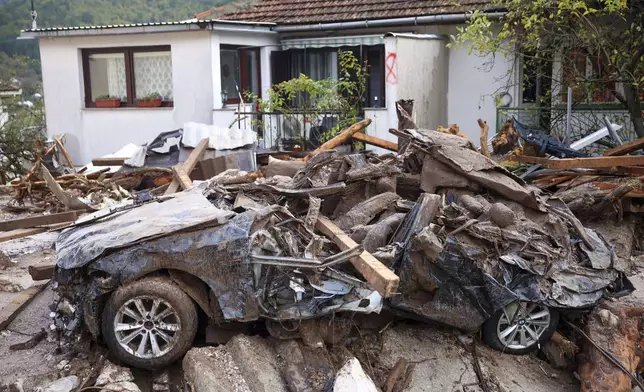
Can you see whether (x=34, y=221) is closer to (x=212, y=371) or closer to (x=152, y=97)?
(x=212, y=371)

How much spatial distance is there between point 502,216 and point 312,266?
2212 millimetres

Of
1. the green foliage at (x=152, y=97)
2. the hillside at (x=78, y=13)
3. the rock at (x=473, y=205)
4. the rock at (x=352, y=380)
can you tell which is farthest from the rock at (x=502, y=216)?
the hillside at (x=78, y=13)

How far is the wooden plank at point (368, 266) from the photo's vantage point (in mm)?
5652

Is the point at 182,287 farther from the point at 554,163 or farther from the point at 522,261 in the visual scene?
the point at 554,163

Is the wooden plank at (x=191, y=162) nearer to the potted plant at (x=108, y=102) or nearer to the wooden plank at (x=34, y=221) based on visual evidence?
the wooden plank at (x=34, y=221)

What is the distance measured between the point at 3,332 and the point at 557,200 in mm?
6492

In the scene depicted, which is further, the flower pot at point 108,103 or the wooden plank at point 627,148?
the flower pot at point 108,103

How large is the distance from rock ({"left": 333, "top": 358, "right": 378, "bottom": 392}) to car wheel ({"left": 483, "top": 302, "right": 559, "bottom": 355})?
1695mm

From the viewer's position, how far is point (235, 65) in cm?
1788

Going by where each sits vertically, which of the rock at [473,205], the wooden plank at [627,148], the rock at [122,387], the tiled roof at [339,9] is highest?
the tiled roof at [339,9]

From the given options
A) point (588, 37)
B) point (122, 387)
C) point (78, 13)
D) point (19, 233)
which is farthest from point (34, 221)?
point (78, 13)

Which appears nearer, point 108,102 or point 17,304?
point 17,304

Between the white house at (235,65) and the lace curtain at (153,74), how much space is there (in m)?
0.03

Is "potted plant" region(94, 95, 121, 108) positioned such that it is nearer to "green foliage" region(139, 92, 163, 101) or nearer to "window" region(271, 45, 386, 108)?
"green foliage" region(139, 92, 163, 101)
